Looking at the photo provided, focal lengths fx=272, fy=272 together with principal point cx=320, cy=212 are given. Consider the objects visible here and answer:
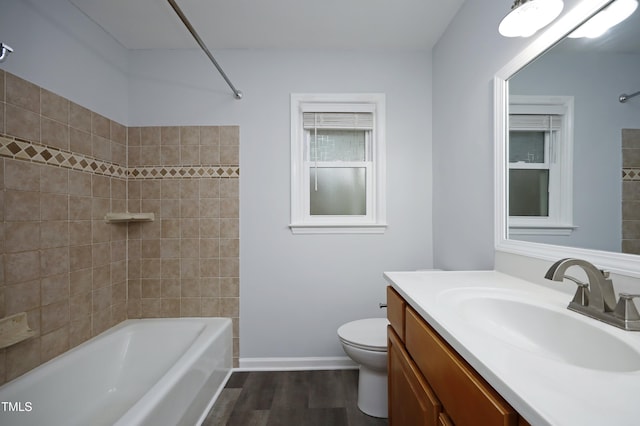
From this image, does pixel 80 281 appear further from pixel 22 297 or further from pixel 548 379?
pixel 548 379

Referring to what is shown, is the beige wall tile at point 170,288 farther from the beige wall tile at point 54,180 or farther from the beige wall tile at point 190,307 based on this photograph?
the beige wall tile at point 54,180

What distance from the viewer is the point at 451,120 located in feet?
5.82

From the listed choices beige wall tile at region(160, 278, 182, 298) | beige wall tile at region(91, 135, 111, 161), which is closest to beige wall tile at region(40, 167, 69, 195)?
beige wall tile at region(91, 135, 111, 161)

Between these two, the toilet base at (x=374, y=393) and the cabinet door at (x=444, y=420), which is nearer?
the cabinet door at (x=444, y=420)

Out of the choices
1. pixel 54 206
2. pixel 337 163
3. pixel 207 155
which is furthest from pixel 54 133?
pixel 337 163

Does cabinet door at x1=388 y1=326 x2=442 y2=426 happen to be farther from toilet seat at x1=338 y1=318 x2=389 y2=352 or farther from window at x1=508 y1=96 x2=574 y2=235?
window at x1=508 y1=96 x2=574 y2=235

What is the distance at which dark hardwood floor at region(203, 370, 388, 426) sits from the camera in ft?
4.94

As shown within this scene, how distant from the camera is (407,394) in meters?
0.99

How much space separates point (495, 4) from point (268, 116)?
1.48m

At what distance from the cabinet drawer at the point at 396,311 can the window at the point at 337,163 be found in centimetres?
88

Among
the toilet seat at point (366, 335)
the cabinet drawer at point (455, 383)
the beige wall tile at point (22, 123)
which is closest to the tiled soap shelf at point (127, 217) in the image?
the beige wall tile at point (22, 123)

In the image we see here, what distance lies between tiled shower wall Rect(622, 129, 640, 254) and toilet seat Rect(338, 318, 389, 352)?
1047 millimetres

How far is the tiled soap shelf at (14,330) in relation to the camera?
1188 mm

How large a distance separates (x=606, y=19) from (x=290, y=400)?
2.22 m
